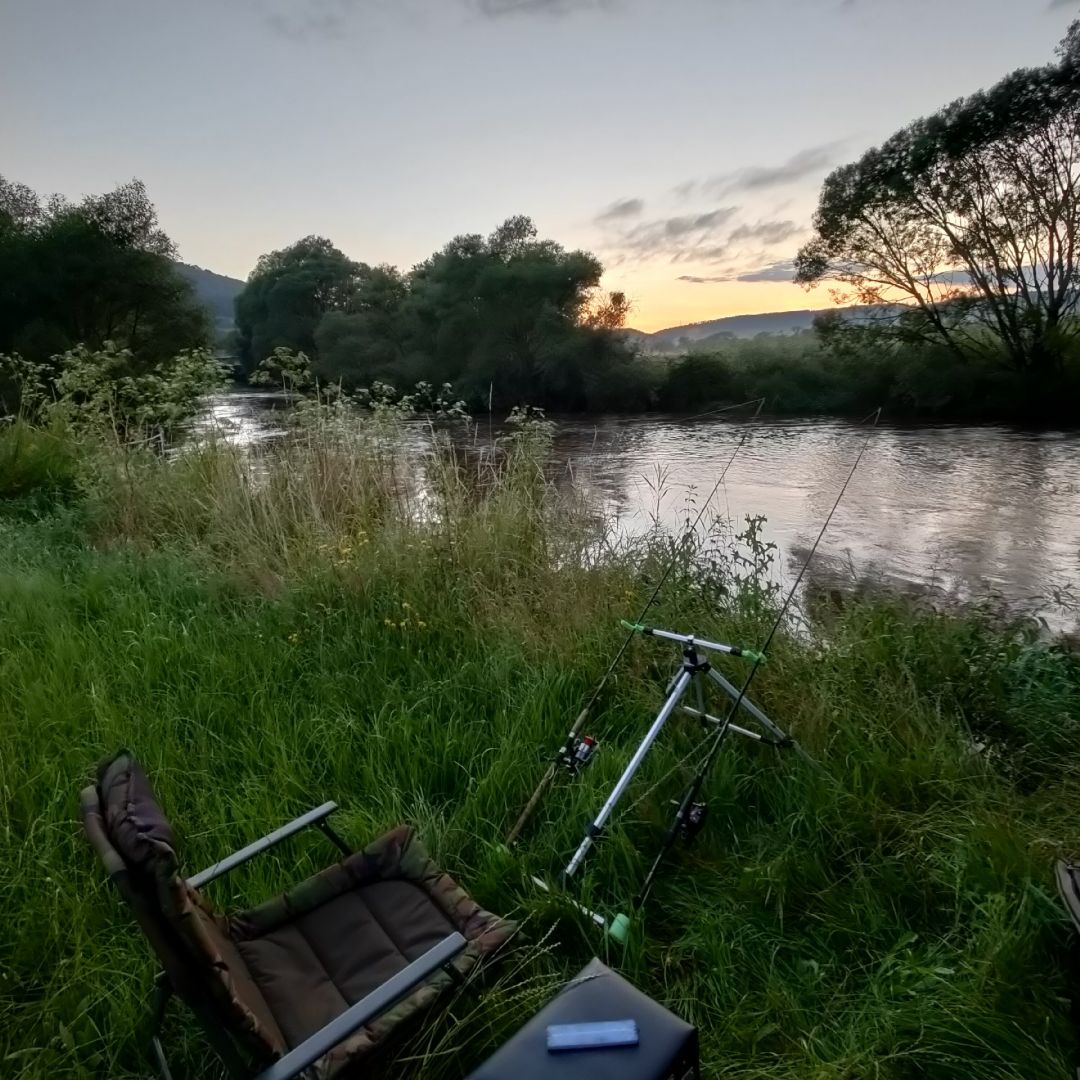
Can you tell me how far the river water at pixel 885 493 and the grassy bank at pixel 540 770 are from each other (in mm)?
2039

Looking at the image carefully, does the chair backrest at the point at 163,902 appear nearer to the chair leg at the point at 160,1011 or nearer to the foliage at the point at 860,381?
the chair leg at the point at 160,1011

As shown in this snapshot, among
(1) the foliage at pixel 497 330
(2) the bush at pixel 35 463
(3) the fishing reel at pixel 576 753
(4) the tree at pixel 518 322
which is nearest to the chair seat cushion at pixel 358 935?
(3) the fishing reel at pixel 576 753

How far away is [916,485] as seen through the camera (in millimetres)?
8469

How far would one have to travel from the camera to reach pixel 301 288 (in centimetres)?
2239

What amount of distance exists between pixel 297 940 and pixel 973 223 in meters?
15.3

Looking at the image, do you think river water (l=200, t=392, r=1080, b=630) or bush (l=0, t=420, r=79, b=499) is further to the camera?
bush (l=0, t=420, r=79, b=499)

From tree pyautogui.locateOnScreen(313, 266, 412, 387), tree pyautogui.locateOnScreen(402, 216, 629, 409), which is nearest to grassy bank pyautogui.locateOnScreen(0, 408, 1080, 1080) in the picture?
tree pyautogui.locateOnScreen(402, 216, 629, 409)

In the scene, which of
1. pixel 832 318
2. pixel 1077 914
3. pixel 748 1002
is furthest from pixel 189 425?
pixel 832 318

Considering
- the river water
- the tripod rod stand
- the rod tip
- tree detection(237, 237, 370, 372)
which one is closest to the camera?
the rod tip

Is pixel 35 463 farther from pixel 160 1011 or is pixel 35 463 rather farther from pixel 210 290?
pixel 210 290

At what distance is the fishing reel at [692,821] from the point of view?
1888 mm

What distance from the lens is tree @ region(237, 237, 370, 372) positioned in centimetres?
2227

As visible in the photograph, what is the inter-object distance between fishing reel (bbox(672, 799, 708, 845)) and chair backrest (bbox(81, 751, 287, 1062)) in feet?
3.65

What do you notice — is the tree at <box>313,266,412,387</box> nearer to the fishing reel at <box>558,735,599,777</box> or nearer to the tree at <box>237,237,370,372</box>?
the tree at <box>237,237,370,372</box>
